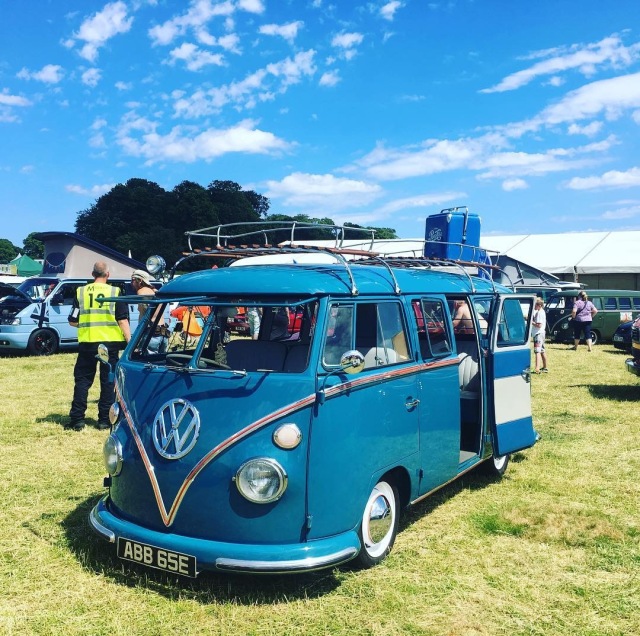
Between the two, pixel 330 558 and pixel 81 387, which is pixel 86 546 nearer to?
pixel 330 558

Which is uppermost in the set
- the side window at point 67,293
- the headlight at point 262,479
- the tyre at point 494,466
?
the side window at point 67,293

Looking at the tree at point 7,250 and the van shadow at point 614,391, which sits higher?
the tree at point 7,250

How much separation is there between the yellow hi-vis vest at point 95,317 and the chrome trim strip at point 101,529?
12.6 feet

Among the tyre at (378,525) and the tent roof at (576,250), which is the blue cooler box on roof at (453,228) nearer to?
the tyre at (378,525)

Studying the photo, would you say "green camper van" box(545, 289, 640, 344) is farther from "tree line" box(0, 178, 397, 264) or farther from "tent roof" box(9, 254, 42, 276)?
"tent roof" box(9, 254, 42, 276)

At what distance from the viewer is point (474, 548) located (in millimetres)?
4824

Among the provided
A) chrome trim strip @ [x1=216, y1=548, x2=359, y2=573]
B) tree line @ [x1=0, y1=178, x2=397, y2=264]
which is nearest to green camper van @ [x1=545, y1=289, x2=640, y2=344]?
chrome trim strip @ [x1=216, y1=548, x2=359, y2=573]

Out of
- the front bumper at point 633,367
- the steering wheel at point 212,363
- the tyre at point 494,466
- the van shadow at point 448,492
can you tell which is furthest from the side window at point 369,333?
the front bumper at point 633,367

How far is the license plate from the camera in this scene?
3732 mm

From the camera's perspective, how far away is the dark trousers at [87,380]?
784cm

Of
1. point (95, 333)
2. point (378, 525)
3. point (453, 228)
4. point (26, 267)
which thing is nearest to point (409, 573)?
point (378, 525)

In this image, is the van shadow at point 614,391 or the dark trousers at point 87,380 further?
the van shadow at point 614,391

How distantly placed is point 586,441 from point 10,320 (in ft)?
43.1

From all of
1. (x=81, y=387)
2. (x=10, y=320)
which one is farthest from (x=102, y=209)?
(x=81, y=387)
